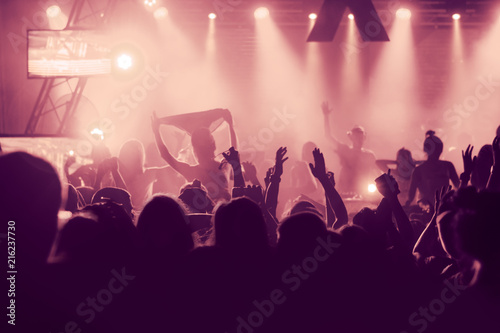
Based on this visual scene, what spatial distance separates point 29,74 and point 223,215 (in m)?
7.02

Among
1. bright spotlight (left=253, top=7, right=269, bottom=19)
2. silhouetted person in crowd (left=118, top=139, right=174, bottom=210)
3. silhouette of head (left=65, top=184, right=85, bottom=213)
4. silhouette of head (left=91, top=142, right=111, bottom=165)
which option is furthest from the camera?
bright spotlight (left=253, top=7, right=269, bottom=19)

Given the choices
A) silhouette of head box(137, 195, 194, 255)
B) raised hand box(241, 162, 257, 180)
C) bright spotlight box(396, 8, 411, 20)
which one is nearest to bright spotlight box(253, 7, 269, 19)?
bright spotlight box(396, 8, 411, 20)

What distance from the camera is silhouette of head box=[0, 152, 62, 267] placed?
71.0 inches

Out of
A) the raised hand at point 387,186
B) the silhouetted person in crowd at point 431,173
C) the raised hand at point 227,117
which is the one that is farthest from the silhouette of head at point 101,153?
the raised hand at point 387,186

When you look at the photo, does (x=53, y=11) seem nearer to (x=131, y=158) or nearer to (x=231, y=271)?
(x=131, y=158)

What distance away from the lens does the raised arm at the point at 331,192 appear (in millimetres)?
3299

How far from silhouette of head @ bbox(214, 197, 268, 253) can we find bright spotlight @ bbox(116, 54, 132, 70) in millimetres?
6717

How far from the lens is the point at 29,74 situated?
8297mm

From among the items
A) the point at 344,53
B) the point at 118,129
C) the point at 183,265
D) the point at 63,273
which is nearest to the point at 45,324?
the point at 63,273

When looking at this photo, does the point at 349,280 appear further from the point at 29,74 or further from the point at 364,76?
the point at 364,76

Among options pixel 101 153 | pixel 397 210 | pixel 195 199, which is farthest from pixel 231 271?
pixel 101 153

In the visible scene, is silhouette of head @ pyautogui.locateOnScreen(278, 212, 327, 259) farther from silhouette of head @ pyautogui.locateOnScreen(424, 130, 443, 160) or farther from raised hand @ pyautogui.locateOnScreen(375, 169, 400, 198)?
silhouette of head @ pyautogui.locateOnScreen(424, 130, 443, 160)

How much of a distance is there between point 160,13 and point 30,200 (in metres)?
10.9

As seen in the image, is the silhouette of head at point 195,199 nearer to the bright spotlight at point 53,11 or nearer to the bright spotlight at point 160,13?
the bright spotlight at point 53,11
